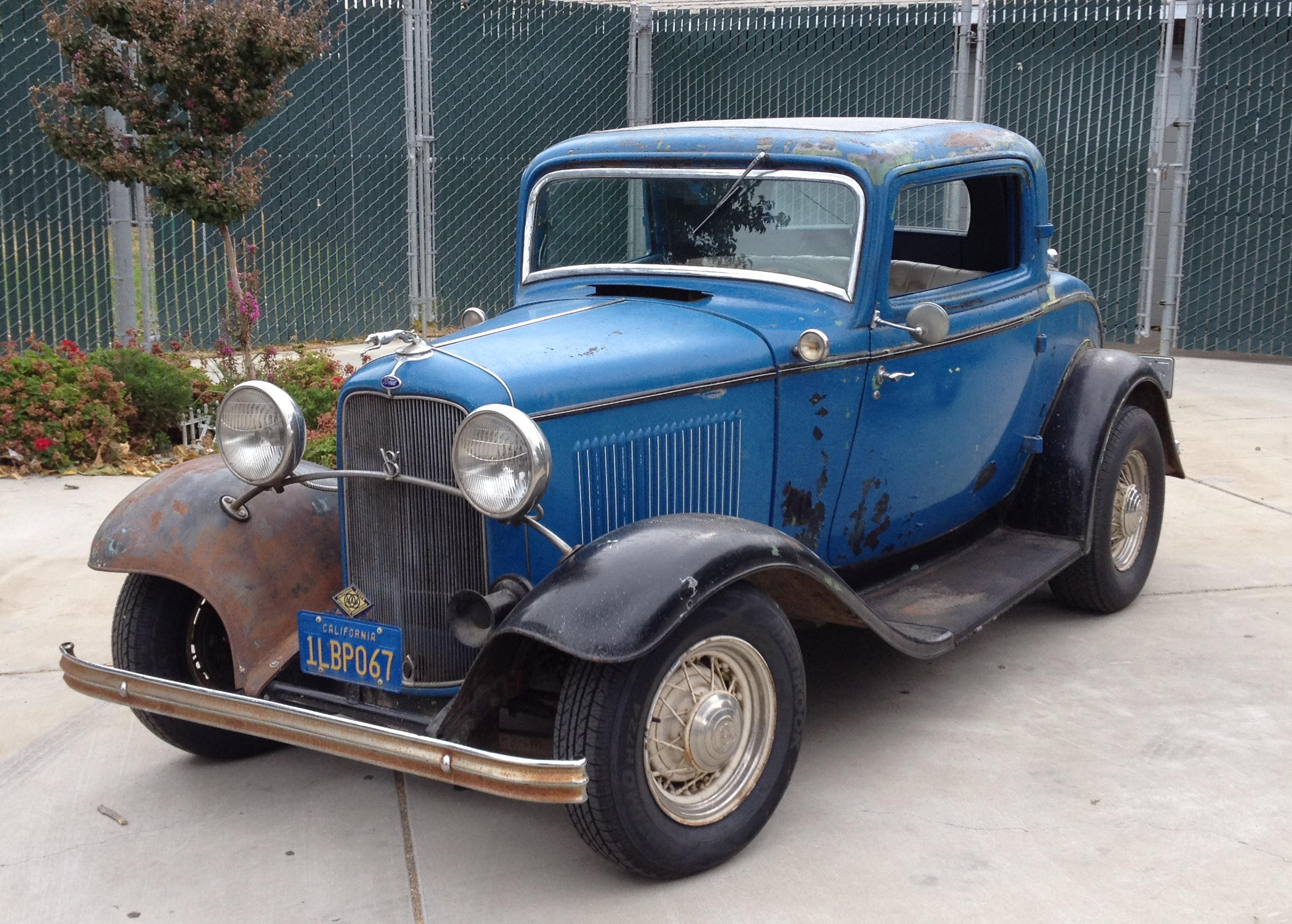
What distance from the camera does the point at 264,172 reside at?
8.49 meters

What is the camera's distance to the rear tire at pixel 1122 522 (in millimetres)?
4852

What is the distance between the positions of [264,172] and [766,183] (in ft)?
17.3

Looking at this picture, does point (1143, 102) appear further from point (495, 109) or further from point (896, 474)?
point (896, 474)

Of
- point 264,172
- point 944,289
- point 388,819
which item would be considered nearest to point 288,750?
point 388,819

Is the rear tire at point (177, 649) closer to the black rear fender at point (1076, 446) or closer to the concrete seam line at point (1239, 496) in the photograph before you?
the black rear fender at point (1076, 446)

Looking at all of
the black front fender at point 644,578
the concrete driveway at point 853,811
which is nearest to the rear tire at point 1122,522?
the concrete driveway at point 853,811

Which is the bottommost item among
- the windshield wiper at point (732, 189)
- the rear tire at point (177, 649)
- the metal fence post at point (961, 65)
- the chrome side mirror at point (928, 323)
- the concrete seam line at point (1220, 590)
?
the concrete seam line at point (1220, 590)

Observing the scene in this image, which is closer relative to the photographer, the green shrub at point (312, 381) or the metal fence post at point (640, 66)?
the green shrub at point (312, 381)

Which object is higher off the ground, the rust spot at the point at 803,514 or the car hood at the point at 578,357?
the car hood at the point at 578,357

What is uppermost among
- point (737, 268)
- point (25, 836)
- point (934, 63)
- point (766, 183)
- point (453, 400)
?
point (934, 63)

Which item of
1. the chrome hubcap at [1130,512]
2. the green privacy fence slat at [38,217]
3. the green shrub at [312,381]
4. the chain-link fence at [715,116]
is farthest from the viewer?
→ the chain-link fence at [715,116]

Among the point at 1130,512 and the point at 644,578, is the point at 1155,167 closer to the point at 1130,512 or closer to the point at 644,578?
the point at 1130,512

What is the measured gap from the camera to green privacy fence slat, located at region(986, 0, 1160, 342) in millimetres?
10234

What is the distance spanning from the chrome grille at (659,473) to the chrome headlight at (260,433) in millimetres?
742
